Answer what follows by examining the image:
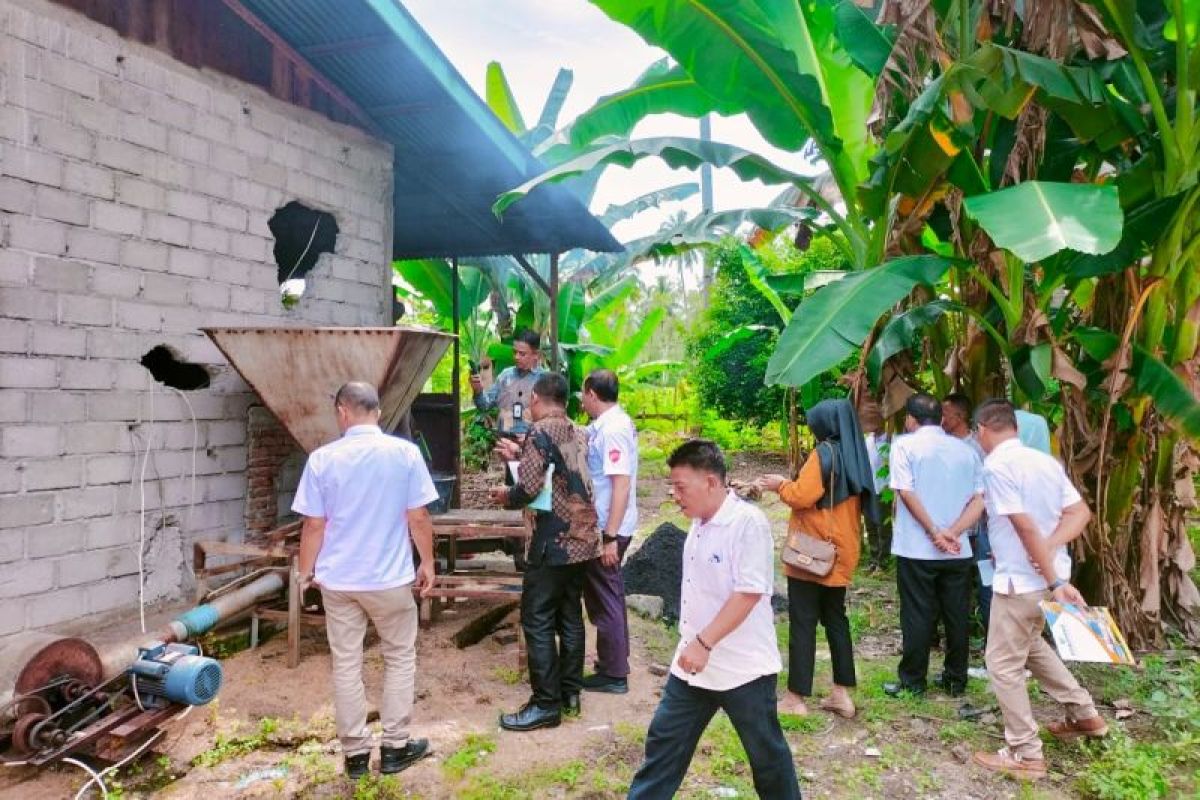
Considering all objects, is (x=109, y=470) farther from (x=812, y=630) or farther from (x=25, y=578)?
(x=812, y=630)

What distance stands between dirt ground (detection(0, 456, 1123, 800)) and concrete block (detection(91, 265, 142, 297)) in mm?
2312

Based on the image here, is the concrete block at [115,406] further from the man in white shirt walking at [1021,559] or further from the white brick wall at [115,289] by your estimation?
the man in white shirt walking at [1021,559]

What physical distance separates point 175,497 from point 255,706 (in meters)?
1.52

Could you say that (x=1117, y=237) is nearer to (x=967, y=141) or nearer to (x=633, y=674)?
(x=967, y=141)

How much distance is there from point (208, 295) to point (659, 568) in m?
4.08

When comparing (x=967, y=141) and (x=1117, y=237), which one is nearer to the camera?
(x=1117, y=237)

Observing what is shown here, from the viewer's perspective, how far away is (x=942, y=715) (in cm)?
435

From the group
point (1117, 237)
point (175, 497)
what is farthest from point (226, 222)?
point (1117, 237)

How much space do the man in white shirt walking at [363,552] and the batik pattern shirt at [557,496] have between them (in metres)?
0.55

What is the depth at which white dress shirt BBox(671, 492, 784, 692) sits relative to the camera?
2.61m

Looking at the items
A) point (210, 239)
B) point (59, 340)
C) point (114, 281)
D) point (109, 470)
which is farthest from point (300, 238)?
point (109, 470)

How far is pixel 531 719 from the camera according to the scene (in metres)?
4.08

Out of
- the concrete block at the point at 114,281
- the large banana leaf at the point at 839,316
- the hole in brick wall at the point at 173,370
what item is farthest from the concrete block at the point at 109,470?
the large banana leaf at the point at 839,316

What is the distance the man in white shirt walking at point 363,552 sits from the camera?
3.49 metres
